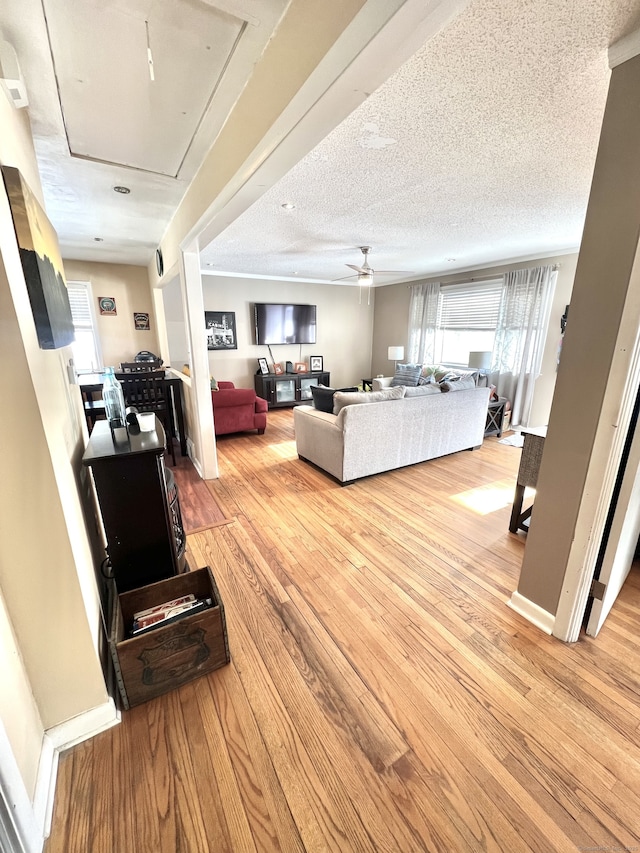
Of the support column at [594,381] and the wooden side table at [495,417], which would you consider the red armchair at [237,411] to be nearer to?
the wooden side table at [495,417]

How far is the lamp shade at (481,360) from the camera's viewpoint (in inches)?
195

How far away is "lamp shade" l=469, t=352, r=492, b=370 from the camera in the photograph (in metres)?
4.96

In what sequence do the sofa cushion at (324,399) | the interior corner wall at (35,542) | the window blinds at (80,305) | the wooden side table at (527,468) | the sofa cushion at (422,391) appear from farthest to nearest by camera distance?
the window blinds at (80,305) → the sofa cushion at (324,399) → the sofa cushion at (422,391) → the wooden side table at (527,468) → the interior corner wall at (35,542)

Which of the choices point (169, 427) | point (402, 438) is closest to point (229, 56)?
point (402, 438)

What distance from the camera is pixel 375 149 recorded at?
1.90 m

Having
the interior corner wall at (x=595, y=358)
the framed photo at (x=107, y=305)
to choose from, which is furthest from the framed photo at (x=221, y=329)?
the interior corner wall at (x=595, y=358)

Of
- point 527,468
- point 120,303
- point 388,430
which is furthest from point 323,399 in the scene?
point 120,303

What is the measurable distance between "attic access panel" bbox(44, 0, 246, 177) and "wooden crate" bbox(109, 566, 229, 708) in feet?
6.98

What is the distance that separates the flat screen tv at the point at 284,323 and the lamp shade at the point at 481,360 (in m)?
3.14

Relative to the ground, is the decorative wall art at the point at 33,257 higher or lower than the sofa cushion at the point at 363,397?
higher

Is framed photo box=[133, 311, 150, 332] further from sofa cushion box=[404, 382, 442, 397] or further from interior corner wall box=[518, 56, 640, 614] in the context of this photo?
interior corner wall box=[518, 56, 640, 614]

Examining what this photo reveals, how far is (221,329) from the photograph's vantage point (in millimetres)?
5992

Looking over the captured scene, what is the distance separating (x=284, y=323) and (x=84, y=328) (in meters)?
3.27

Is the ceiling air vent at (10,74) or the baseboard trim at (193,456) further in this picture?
the baseboard trim at (193,456)
